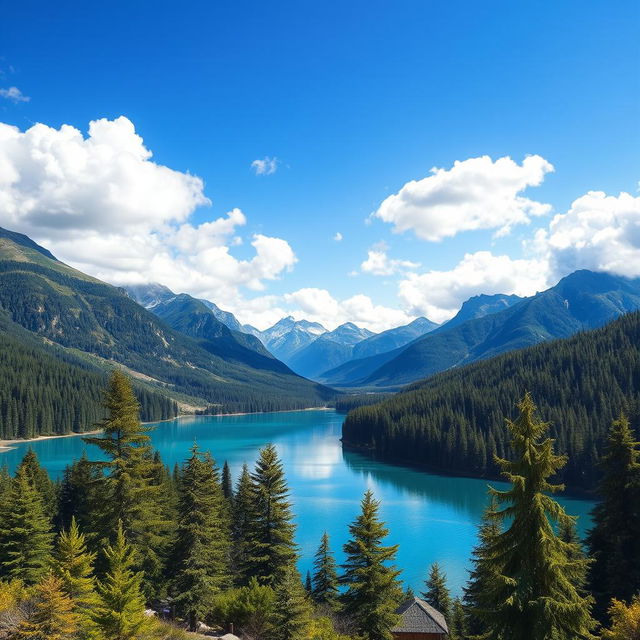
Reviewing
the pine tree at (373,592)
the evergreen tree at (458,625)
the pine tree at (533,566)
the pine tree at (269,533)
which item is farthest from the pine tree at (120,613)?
the evergreen tree at (458,625)

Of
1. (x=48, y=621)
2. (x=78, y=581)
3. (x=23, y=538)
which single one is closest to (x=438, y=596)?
(x=78, y=581)

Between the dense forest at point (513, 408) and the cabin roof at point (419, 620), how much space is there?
236ft

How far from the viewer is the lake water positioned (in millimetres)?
63428

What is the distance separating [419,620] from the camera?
37.4 m

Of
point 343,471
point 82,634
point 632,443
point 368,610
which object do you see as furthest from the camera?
Result: point 343,471

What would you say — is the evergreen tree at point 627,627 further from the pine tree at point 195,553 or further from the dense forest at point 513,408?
the dense forest at point 513,408

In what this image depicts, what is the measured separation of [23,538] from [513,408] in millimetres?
129026

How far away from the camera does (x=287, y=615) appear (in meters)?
23.7

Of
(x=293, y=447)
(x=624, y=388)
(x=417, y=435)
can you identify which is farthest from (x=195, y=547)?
(x=293, y=447)

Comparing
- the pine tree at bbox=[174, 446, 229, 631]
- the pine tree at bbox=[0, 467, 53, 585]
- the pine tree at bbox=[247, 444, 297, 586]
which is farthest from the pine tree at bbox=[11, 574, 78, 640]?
the pine tree at bbox=[0, 467, 53, 585]

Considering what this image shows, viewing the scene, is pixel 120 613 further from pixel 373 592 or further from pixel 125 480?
pixel 373 592

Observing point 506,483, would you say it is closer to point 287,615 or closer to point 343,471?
point 343,471

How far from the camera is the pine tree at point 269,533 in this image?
3481 centimetres

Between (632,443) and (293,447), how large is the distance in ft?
478
